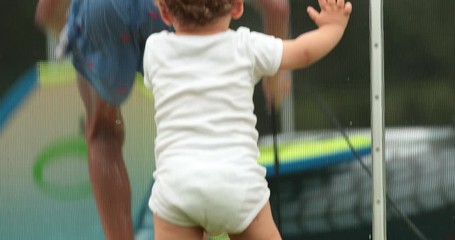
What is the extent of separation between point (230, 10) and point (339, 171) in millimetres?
810

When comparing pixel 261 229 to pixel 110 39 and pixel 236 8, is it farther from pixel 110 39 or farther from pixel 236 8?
pixel 110 39

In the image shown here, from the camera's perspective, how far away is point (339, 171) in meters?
2.44

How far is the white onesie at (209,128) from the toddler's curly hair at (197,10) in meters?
0.03

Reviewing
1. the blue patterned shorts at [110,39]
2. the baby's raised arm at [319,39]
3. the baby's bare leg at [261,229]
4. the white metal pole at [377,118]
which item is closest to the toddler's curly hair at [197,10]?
the baby's raised arm at [319,39]

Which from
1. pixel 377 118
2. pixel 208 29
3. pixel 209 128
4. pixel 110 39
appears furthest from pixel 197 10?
pixel 377 118

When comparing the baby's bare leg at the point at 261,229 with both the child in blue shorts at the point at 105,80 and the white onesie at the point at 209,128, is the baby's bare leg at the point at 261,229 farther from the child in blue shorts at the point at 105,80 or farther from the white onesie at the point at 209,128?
the child in blue shorts at the point at 105,80

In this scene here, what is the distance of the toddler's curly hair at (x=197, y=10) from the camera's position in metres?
1.74

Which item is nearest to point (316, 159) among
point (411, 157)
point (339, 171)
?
point (339, 171)

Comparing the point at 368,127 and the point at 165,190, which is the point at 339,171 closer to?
the point at 368,127

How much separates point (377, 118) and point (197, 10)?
32.3 inches

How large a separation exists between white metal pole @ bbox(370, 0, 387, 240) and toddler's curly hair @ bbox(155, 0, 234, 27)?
697mm

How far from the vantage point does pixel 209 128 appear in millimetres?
1714

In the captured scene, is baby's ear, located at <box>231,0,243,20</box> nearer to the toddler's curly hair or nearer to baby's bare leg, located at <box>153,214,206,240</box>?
the toddler's curly hair

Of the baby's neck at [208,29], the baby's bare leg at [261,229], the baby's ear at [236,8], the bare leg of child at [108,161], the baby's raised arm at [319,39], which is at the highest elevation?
the baby's ear at [236,8]
